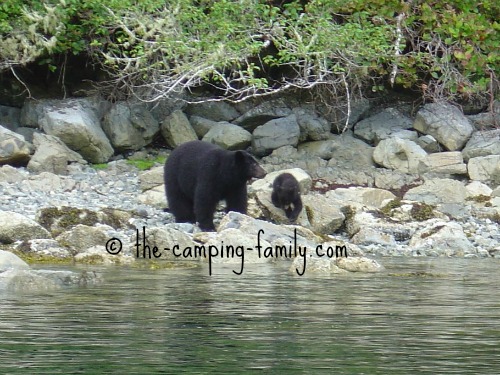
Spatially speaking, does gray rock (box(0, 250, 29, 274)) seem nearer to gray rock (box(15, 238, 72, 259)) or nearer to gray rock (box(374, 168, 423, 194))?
gray rock (box(15, 238, 72, 259))

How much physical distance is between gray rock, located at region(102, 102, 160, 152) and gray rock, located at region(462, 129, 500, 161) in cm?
579

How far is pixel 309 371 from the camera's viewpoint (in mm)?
5766

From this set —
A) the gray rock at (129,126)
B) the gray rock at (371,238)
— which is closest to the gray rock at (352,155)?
the gray rock at (129,126)

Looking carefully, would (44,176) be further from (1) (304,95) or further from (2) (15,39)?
(1) (304,95)

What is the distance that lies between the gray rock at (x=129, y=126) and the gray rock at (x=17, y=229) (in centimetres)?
771

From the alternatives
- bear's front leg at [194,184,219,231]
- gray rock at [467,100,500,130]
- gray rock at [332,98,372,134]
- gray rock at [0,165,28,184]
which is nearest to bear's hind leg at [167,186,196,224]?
bear's front leg at [194,184,219,231]

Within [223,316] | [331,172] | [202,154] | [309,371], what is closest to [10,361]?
[309,371]

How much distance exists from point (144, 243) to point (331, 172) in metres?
7.38

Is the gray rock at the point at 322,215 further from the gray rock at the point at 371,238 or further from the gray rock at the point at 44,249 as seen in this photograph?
the gray rock at the point at 44,249

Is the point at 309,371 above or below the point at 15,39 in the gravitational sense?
below

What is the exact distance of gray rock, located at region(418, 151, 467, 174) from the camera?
19000 mm

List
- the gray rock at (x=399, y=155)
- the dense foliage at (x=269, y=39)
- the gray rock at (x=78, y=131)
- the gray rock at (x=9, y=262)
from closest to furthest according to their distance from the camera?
the gray rock at (x=9, y=262) → the dense foliage at (x=269, y=39) → the gray rock at (x=399, y=155) → the gray rock at (x=78, y=131)

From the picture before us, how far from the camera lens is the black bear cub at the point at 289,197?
1482 cm

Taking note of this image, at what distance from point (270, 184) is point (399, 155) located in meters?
4.17
